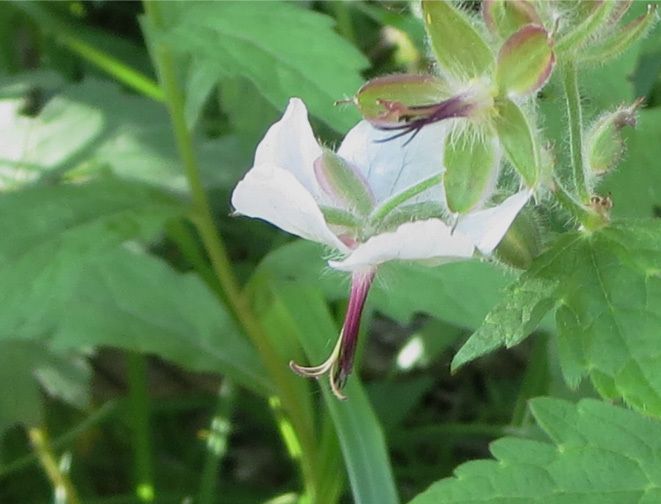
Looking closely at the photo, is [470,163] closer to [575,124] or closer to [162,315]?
[575,124]

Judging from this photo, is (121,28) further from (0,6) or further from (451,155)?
(451,155)

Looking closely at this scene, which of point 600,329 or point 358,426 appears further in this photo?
point 358,426

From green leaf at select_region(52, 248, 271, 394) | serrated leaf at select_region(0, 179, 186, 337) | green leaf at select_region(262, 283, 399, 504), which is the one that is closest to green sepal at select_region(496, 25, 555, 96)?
green leaf at select_region(262, 283, 399, 504)

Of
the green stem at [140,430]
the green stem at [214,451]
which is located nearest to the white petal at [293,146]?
the green stem at [214,451]

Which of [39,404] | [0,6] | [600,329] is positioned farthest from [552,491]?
[0,6]

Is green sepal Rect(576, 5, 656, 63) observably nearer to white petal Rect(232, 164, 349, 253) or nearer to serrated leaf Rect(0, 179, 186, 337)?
white petal Rect(232, 164, 349, 253)

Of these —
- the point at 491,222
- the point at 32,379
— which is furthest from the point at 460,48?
the point at 32,379
